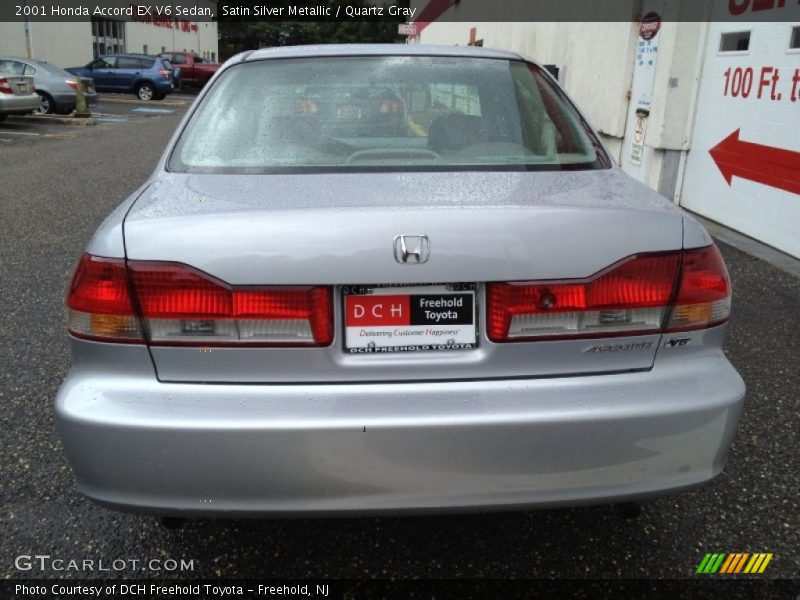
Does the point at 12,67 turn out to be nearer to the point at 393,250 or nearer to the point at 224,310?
the point at 224,310

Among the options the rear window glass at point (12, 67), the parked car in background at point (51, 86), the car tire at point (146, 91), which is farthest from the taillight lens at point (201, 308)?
the car tire at point (146, 91)

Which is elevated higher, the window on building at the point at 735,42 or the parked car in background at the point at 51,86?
the window on building at the point at 735,42

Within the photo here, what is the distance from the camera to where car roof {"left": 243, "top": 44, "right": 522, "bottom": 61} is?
2975 mm

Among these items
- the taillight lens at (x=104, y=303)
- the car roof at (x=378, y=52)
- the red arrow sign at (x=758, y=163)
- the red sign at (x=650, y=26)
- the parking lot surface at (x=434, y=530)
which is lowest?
the parking lot surface at (x=434, y=530)

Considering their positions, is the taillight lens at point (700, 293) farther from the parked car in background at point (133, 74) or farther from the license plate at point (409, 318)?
the parked car in background at point (133, 74)

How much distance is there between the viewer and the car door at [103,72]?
2792 centimetres

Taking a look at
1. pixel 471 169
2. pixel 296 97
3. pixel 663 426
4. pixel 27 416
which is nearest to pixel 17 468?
pixel 27 416

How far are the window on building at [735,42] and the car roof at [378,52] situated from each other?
4.88m

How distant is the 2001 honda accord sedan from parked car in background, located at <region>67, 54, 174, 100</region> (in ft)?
91.7

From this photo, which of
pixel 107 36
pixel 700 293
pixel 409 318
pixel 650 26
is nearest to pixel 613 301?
pixel 700 293

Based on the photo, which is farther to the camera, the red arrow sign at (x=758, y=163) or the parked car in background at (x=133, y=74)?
the parked car in background at (x=133, y=74)

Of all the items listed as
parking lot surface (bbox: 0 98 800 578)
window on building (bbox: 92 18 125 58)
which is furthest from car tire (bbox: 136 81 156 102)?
parking lot surface (bbox: 0 98 800 578)

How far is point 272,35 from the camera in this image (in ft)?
196

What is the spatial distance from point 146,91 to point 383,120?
27.7 m
